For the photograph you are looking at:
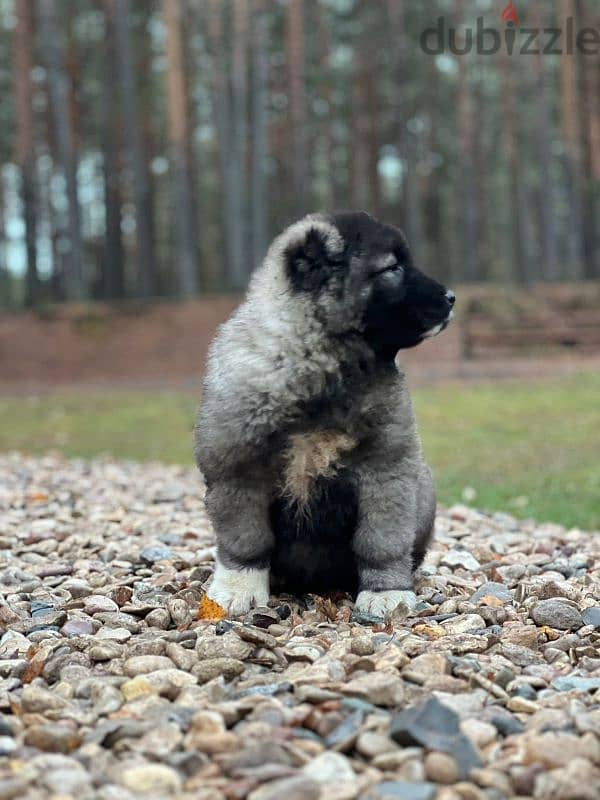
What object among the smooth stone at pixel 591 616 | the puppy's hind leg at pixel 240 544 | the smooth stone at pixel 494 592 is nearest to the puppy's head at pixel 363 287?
the puppy's hind leg at pixel 240 544

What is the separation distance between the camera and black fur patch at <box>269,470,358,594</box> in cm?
444

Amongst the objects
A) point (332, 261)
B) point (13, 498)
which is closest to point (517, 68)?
point (13, 498)

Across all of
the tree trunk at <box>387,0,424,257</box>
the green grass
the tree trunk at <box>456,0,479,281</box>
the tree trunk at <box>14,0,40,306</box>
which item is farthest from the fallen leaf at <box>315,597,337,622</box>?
the tree trunk at <box>456,0,479,281</box>

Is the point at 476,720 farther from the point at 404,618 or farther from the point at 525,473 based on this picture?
the point at 525,473

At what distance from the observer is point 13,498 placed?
26.9ft

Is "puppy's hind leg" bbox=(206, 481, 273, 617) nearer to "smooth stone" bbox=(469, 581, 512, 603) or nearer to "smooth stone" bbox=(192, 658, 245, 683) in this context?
"smooth stone" bbox=(192, 658, 245, 683)

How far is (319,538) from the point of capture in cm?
458

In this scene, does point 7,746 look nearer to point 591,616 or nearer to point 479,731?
point 479,731

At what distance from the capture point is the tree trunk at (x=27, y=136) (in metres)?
27.5

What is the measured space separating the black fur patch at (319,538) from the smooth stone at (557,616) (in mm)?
884

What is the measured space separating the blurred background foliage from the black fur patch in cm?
2158

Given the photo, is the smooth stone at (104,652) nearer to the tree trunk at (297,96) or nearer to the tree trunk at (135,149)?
the tree trunk at (135,149)

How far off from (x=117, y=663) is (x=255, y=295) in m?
1.83

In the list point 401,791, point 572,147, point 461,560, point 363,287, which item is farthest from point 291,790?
point 572,147
